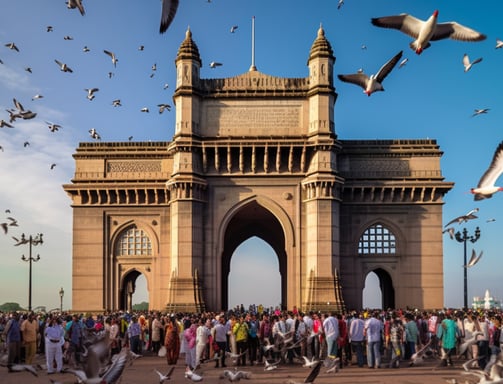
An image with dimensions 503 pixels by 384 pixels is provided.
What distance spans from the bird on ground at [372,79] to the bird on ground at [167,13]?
17.5 ft

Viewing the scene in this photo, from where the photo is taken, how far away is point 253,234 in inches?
1838

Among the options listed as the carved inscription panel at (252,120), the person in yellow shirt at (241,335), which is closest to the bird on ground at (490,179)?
the person in yellow shirt at (241,335)

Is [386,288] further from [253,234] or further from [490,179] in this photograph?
[490,179]

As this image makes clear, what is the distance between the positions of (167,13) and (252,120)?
86.4ft

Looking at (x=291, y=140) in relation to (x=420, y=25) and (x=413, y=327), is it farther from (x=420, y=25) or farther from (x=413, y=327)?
(x=420, y=25)

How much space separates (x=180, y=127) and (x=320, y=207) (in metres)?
9.44

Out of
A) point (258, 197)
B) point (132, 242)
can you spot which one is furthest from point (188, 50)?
point (132, 242)

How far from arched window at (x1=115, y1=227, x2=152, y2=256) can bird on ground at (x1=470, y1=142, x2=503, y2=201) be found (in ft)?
90.6

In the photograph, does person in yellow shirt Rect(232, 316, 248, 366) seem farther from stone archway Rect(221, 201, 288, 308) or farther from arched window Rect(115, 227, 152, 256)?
stone archway Rect(221, 201, 288, 308)

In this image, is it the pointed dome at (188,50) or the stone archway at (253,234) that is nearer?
the pointed dome at (188,50)

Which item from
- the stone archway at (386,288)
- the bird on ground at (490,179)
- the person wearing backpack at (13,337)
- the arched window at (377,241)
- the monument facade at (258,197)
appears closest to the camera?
the bird on ground at (490,179)

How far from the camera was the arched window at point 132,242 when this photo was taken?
1521 inches

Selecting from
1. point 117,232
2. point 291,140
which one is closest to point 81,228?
point 117,232

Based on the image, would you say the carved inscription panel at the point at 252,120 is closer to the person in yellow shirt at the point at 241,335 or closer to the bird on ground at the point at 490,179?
the person in yellow shirt at the point at 241,335
